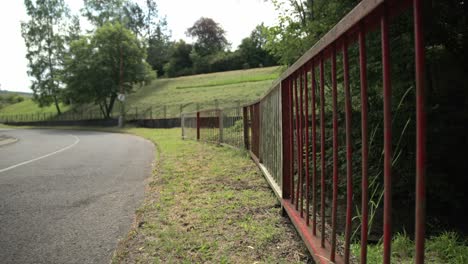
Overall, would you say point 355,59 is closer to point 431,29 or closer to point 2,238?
point 431,29

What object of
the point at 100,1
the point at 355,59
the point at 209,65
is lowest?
the point at 355,59

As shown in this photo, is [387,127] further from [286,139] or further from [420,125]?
[286,139]

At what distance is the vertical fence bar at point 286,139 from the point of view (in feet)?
11.7

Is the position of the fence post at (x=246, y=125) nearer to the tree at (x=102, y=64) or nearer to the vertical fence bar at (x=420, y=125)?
the vertical fence bar at (x=420, y=125)

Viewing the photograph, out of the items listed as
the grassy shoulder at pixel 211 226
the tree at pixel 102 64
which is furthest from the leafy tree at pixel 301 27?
the tree at pixel 102 64

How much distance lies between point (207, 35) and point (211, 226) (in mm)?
79472

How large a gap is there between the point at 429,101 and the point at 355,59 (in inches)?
64.3

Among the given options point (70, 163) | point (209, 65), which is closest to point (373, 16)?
point (70, 163)

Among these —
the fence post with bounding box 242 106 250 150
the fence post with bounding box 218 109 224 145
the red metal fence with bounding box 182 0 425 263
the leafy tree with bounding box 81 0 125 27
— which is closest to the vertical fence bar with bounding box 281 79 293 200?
the red metal fence with bounding box 182 0 425 263

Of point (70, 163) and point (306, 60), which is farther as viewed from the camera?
point (70, 163)

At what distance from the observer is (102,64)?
117 feet

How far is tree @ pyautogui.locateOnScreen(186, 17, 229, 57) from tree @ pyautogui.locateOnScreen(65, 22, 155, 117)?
41.7 meters

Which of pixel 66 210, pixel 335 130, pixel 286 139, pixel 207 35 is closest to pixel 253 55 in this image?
pixel 207 35

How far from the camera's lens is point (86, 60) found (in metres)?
35.5
